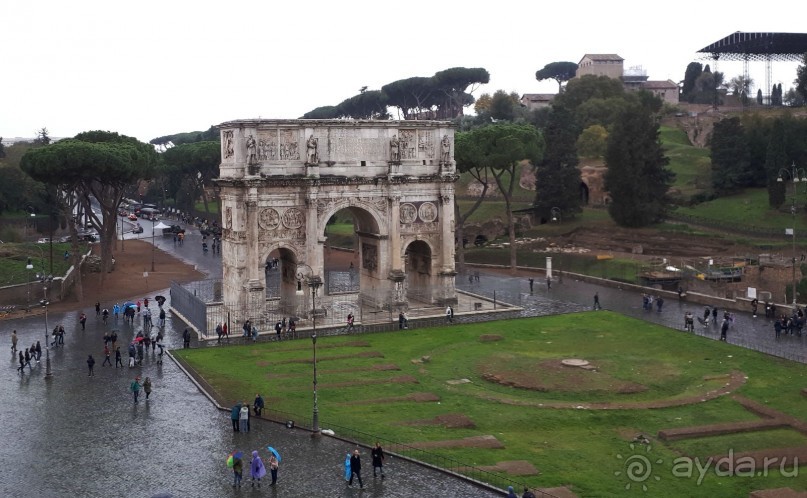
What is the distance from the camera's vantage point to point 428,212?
2180 inches

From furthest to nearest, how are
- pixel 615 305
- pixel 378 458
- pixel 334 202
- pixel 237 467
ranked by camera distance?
pixel 615 305 → pixel 334 202 → pixel 378 458 → pixel 237 467

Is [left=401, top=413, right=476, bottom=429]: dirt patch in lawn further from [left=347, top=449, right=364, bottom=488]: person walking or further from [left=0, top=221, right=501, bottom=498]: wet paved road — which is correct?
[left=347, top=449, right=364, bottom=488]: person walking

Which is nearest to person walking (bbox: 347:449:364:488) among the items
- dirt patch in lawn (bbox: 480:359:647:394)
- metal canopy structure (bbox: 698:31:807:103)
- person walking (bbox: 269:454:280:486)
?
person walking (bbox: 269:454:280:486)

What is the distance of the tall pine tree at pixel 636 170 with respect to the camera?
3063 inches

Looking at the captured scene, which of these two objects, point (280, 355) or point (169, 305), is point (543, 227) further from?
point (280, 355)

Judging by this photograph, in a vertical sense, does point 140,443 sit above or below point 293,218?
below

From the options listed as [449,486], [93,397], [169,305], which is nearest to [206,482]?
[449,486]

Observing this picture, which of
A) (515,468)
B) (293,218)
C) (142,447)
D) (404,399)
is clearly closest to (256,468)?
(142,447)

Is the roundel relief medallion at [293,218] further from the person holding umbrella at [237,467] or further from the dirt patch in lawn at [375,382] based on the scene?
the person holding umbrella at [237,467]

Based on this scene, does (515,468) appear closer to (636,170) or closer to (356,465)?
(356,465)

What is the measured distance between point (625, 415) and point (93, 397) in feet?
69.5

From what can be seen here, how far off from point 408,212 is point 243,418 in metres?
25.6

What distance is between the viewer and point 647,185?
257ft

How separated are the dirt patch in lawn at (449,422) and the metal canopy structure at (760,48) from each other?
92.4 metres
